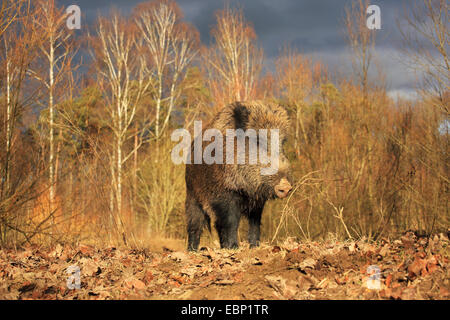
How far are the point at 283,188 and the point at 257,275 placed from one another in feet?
6.40

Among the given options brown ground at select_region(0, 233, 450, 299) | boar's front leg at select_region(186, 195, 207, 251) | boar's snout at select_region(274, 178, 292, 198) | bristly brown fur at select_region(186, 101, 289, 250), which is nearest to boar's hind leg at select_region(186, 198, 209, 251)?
boar's front leg at select_region(186, 195, 207, 251)

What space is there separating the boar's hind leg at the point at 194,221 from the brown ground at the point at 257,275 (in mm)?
2120

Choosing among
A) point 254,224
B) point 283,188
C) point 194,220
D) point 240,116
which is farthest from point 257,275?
point 194,220

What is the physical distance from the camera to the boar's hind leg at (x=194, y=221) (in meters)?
7.11

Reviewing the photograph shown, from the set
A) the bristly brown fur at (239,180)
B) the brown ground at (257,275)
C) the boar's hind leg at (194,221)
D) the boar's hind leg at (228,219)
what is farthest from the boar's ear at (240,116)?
the brown ground at (257,275)

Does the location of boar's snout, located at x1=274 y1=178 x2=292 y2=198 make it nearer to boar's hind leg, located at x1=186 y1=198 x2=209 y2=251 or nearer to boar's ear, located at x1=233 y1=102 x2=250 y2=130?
boar's ear, located at x1=233 y1=102 x2=250 y2=130

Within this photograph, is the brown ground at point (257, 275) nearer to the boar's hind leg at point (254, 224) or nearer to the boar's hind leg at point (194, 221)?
the boar's hind leg at point (254, 224)

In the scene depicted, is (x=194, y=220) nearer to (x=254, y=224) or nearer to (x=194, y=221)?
(x=194, y=221)

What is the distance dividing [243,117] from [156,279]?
3008mm

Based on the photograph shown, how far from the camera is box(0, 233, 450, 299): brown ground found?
3211mm

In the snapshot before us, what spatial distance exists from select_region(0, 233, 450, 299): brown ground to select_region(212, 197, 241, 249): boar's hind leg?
1.01 m

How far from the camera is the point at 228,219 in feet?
20.0

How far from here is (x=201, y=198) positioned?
668 cm

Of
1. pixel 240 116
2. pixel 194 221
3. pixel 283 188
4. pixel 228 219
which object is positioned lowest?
pixel 194 221
